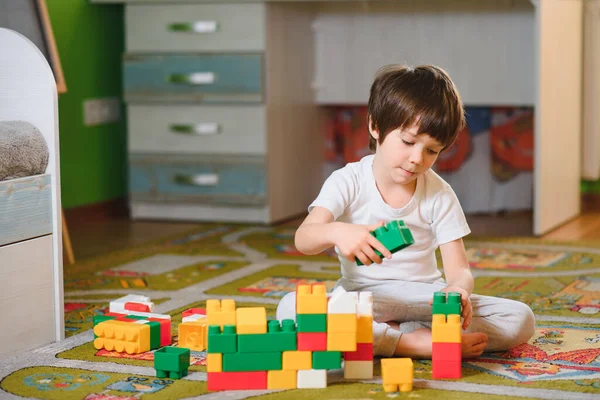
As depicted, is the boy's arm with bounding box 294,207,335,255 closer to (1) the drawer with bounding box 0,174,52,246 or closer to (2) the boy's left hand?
(2) the boy's left hand

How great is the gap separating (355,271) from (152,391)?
403 mm

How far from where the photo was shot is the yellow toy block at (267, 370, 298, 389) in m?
1.21

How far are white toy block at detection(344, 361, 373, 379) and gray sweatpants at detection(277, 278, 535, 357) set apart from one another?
131mm

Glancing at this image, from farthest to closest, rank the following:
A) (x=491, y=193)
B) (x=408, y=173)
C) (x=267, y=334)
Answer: (x=491, y=193)
(x=408, y=173)
(x=267, y=334)

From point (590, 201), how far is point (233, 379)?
2126 millimetres

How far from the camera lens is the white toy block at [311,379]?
1214 millimetres

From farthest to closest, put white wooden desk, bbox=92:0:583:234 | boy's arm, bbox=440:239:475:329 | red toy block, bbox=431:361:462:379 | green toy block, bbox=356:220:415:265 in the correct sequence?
white wooden desk, bbox=92:0:583:234 → boy's arm, bbox=440:239:475:329 → red toy block, bbox=431:361:462:379 → green toy block, bbox=356:220:415:265

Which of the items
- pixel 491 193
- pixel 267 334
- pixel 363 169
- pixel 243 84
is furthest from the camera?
pixel 491 193

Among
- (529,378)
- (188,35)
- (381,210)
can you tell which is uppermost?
(188,35)

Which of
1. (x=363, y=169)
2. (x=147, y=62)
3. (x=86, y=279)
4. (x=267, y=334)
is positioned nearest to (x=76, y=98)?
(x=147, y=62)

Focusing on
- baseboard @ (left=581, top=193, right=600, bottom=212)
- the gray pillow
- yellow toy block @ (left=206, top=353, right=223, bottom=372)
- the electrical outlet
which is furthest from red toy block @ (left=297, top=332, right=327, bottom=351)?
baseboard @ (left=581, top=193, right=600, bottom=212)

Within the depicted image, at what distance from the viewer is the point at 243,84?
2.71 meters

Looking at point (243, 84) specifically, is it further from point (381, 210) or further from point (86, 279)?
point (381, 210)

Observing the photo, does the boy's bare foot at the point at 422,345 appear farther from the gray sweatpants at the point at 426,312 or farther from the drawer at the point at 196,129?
the drawer at the point at 196,129
